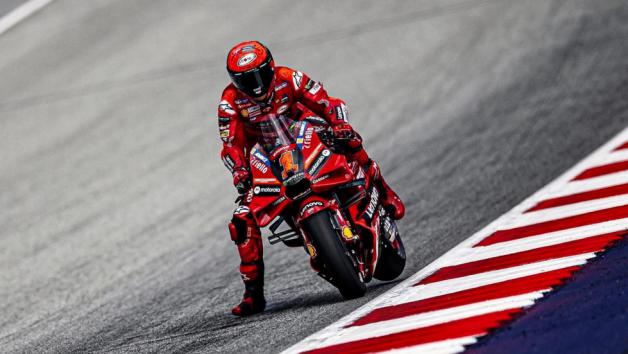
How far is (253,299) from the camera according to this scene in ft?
25.6

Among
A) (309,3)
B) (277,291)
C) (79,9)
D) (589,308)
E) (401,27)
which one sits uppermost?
(79,9)

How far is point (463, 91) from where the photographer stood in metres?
14.5

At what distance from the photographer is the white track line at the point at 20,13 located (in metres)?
18.7

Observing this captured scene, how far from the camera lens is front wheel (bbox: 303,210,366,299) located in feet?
23.4

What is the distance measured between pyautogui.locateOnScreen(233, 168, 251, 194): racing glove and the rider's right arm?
3cm

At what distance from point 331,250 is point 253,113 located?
113cm

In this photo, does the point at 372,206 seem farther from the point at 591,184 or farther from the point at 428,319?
the point at 591,184

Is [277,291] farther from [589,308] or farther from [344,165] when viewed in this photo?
[589,308]

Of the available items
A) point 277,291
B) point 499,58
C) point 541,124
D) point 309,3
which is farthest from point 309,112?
point 309,3

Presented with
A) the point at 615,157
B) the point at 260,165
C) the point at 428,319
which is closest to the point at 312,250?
the point at 260,165

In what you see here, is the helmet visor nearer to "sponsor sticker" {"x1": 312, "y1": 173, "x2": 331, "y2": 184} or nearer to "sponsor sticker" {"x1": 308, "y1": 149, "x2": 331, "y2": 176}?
"sponsor sticker" {"x1": 308, "y1": 149, "x2": 331, "y2": 176}

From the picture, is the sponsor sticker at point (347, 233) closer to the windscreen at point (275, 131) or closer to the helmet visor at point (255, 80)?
the windscreen at point (275, 131)

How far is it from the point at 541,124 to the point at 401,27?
483 centimetres

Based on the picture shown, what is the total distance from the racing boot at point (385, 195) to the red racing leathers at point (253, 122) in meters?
0.20
